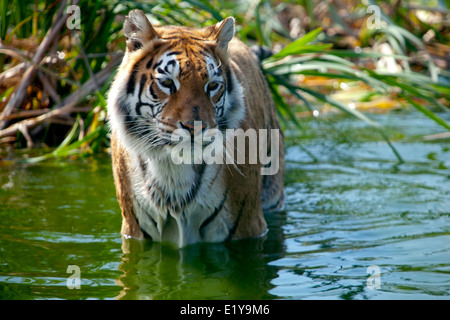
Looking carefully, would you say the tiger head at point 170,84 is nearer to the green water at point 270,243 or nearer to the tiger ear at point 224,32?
the tiger ear at point 224,32

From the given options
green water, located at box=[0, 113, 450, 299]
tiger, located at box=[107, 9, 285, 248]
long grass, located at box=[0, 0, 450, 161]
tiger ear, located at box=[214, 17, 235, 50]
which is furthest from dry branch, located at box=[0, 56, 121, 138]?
tiger ear, located at box=[214, 17, 235, 50]

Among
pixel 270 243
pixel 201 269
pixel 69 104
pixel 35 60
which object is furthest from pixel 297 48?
pixel 201 269

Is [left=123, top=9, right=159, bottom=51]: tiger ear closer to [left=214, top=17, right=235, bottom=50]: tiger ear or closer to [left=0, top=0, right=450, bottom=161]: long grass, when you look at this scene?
[left=214, top=17, right=235, bottom=50]: tiger ear

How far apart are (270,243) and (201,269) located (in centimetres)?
68

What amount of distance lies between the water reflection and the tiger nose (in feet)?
2.85

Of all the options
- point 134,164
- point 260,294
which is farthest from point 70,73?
point 260,294

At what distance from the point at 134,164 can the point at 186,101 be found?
0.79 meters

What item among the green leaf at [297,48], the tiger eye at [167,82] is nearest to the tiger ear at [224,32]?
the tiger eye at [167,82]

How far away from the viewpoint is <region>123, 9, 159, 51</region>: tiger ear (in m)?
3.76

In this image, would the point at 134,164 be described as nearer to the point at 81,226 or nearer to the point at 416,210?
the point at 81,226

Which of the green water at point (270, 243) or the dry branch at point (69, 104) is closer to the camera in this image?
the green water at point (270, 243)

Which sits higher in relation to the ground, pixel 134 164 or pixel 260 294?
pixel 134 164

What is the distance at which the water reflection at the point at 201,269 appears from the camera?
352 centimetres

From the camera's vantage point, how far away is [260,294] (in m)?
3.50
